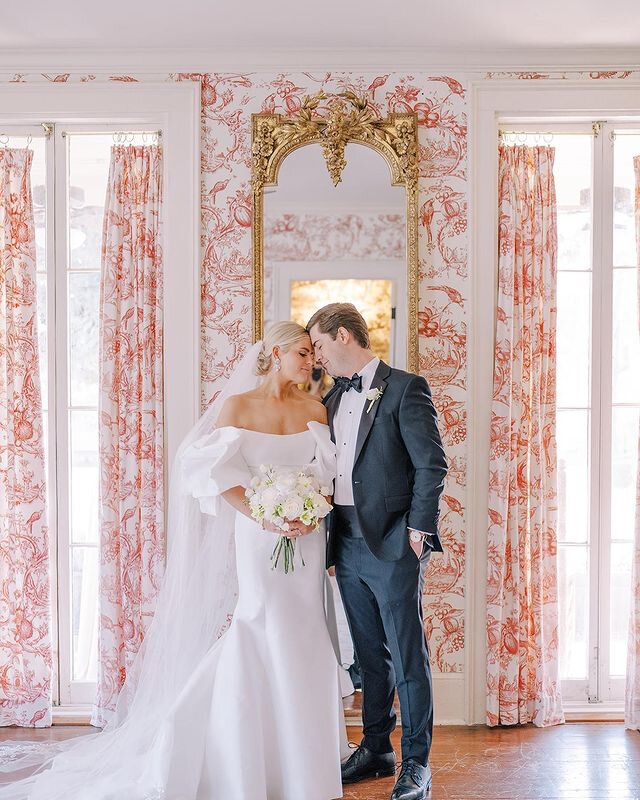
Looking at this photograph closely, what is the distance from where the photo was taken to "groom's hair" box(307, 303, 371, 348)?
2.95 m

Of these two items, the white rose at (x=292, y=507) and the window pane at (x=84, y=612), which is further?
the window pane at (x=84, y=612)

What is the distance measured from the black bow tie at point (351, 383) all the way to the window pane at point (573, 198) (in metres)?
1.31

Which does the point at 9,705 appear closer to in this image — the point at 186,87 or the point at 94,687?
the point at 94,687

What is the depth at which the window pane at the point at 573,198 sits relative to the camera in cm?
364

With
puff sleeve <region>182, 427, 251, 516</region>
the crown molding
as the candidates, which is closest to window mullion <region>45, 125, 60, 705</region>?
the crown molding

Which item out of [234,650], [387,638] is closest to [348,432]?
[387,638]

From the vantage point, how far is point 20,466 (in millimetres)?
3533

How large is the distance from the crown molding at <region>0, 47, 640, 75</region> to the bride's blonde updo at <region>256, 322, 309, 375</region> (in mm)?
1270

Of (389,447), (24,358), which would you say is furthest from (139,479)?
(389,447)

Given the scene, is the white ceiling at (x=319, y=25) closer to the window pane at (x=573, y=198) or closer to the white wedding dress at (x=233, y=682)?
the window pane at (x=573, y=198)

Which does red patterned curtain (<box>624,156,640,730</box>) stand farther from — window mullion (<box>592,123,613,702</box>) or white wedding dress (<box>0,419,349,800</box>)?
white wedding dress (<box>0,419,349,800</box>)

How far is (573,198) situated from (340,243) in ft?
3.66

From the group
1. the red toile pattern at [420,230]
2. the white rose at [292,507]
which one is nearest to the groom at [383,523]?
the white rose at [292,507]

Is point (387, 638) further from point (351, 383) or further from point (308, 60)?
point (308, 60)
